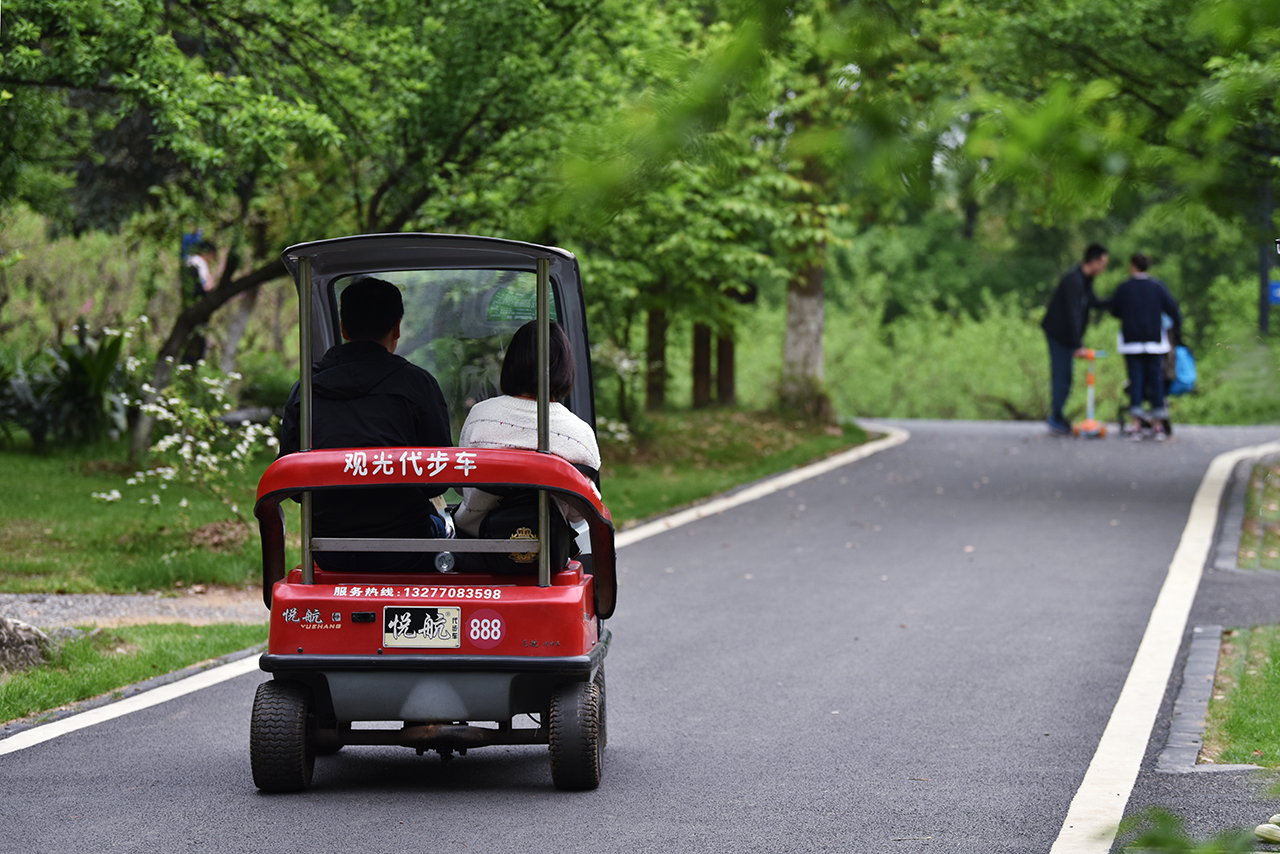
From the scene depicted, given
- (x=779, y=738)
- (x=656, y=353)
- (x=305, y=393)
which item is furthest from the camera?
(x=656, y=353)

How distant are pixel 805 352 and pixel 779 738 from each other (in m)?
16.8

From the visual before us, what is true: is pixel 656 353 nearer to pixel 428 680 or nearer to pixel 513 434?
pixel 513 434

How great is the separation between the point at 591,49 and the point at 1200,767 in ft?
35.4

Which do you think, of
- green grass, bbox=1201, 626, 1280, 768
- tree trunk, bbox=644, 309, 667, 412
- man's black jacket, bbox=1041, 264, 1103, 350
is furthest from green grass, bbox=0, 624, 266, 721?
man's black jacket, bbox=1041, 264, 1103, 350

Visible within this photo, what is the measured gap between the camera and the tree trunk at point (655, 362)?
2194 centimetres

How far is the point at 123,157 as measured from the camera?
18.0m

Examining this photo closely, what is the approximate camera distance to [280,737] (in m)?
5.36

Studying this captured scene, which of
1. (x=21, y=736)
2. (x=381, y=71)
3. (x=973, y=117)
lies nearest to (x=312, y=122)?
(x=381, y=71)

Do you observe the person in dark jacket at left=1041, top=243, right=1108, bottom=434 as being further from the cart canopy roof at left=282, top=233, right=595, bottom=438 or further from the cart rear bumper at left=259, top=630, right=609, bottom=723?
the cart rear bumper at left=259, top=630, right=609, bottom=723

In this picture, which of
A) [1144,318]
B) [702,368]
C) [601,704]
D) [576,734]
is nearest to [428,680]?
[576,734]

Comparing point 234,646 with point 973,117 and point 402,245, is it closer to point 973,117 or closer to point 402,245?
point 402,245

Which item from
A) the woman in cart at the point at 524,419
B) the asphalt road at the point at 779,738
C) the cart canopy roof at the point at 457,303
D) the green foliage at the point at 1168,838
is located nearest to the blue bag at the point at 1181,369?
the asphalt road at the point at 779,738

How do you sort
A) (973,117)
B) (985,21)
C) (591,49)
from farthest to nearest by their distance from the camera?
(985,21)
(591,49)
(973,117)

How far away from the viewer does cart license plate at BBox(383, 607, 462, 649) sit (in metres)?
5.28
